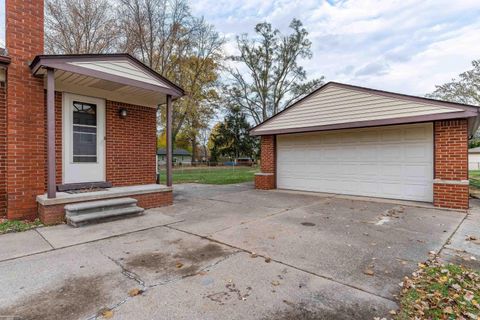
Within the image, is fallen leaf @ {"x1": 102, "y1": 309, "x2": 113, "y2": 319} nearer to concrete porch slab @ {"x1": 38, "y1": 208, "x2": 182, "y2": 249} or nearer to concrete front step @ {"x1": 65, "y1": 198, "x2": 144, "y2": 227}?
concrete porch slab @ {"x1": 38, "y1": 208, "x2": 182, "y2": 249}

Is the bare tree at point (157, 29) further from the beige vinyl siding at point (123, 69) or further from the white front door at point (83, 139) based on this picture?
the beige vinyl siding at point (123, 69)

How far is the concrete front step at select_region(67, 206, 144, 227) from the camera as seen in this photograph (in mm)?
4535

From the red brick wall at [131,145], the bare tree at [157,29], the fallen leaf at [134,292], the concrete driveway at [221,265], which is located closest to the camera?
→ the concrete driveway at [221,265]

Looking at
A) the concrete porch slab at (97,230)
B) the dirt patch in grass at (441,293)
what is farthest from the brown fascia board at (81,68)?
the dirt patch in grass at (441,293)

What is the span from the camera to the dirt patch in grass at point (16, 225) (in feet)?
14.1

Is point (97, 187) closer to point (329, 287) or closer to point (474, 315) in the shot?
point (329, 287)

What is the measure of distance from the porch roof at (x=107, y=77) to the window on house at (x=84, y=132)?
37cm

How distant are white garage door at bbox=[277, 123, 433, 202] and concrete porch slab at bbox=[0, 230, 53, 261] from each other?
25.9 feet

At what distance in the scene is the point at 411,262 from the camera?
309cm

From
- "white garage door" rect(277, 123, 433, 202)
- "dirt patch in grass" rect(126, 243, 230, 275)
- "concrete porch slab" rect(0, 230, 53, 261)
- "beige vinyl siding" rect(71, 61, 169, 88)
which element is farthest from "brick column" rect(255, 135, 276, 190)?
"concrete porch slab" rect(0, 230, 53, 261)

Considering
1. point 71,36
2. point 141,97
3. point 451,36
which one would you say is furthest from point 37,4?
point 71,36

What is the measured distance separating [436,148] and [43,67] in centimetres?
900

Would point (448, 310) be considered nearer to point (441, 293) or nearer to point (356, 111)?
point (441, 293)

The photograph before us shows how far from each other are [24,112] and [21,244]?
262 cm
